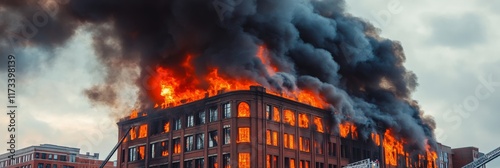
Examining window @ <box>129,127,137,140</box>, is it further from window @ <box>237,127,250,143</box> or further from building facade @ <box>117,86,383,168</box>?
window @ <box>237,127,250,143</box>

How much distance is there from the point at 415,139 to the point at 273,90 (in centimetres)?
2726

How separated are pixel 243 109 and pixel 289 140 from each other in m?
7.58

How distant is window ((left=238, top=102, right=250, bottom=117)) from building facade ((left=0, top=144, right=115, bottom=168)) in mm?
86772

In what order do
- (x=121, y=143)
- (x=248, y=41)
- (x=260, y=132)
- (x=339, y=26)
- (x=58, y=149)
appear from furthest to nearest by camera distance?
1. (x=58, y=149)
2. (x=339, y=26)
3. (x=121, y=143)
4. (x=248, y=41)
5. (x=260, y=132)

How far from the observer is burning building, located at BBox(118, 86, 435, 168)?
72.1 m

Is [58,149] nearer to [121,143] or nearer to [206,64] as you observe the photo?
[121,143]

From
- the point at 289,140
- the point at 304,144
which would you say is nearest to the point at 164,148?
the point at 289,140

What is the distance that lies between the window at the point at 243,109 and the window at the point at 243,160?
4748mm

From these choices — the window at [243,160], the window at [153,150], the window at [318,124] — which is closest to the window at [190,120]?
the window at [153,150]

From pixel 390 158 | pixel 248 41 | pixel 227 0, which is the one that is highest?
pixel 227 0

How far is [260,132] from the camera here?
72.1 meters

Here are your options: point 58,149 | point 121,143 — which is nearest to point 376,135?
point 121,143

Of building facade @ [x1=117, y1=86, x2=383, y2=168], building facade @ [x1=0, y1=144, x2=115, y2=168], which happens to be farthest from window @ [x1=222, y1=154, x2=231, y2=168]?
building facade @ [x1=0, y1=144, x2=115, y2=168]

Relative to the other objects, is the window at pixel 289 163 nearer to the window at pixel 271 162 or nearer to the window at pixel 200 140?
the window at pixel 271 162
